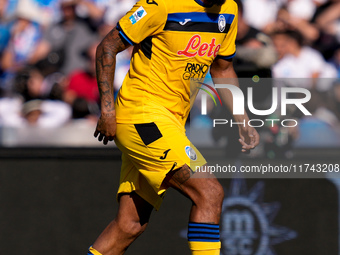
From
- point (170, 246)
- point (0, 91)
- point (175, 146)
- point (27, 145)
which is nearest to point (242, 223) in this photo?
point (170, 246)

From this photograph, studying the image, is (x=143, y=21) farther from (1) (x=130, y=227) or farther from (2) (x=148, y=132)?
(1) (x=130, y=227)

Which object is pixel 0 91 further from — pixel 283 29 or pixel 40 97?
pixel 283 29

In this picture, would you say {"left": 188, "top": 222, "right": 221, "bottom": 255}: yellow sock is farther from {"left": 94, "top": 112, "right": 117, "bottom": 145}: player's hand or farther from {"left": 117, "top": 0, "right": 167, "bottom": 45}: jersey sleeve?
{"left": 117, "top": 0, "right": 167, "bottom": 45}: jersey sleeve

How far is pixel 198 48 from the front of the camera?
358 cm

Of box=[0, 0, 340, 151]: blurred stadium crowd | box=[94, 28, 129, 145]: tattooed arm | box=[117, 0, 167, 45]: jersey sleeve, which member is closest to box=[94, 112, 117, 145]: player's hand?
box=[94, 28, 129, 145]: tattooed arm

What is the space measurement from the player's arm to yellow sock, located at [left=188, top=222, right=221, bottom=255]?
0.71 metres

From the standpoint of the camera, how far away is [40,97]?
662 cm

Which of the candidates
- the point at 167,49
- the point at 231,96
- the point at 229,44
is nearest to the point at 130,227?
the point at 231,96

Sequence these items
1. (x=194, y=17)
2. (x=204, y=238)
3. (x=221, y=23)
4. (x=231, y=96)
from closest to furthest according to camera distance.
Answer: (x=204, y=238)
(x=194, y=17)
(x=221, y=23)
(x=231, y=96)

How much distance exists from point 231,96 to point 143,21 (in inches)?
34.9

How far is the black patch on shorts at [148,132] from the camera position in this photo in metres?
3.52

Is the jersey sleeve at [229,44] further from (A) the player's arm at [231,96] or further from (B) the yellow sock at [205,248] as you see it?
(B) the yellow sock at [205,248]

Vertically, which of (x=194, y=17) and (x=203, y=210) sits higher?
(x=194, y=17)

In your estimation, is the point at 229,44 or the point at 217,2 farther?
the point at 229,44
